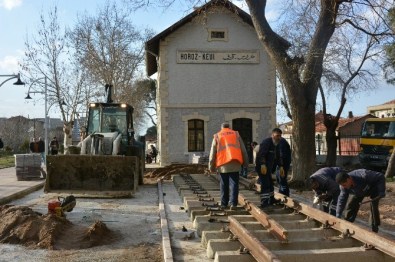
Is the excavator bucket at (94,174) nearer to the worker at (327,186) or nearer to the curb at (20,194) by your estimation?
the curb at (20,194)

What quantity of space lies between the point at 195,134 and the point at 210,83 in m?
2.84

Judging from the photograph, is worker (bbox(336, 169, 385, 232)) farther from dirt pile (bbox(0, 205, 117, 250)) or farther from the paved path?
the paved path

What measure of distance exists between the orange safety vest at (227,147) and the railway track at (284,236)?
0.93 metres

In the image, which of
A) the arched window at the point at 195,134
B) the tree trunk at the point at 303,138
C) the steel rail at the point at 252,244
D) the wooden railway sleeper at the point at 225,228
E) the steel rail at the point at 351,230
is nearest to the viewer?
the steel rail at the point at 252,244

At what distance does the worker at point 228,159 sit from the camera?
31.8 ft

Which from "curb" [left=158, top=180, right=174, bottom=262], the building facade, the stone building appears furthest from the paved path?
the building facade

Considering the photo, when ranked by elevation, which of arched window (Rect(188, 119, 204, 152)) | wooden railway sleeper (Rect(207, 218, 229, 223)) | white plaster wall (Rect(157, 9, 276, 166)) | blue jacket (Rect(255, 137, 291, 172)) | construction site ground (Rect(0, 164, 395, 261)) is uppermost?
white plaster wall (Rect(157, 9, 276, 166))

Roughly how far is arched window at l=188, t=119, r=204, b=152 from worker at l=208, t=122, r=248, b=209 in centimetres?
1694

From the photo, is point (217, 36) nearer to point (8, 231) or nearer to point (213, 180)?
point (213, 180)

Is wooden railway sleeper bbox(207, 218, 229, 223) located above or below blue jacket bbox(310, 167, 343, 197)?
below

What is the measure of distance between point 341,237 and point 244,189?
742 cm

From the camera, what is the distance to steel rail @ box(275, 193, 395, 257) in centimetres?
576

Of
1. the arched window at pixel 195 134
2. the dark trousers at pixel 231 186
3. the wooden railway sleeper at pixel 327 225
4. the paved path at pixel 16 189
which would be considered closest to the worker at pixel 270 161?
the dark trousers at pixel 231 186

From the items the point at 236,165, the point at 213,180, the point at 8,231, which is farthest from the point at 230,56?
the point at 8,231
